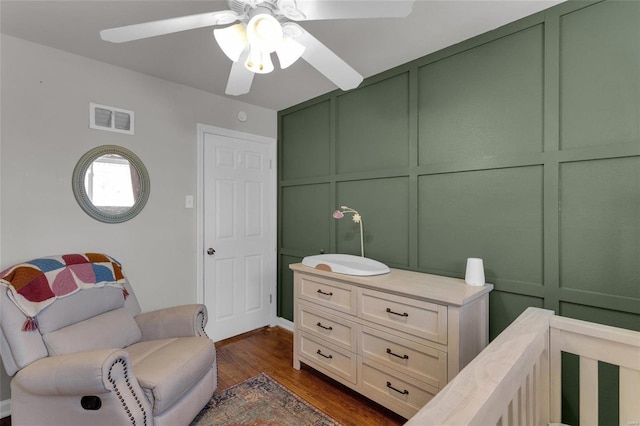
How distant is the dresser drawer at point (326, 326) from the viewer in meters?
2.15

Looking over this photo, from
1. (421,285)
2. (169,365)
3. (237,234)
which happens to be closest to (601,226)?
(421,285)

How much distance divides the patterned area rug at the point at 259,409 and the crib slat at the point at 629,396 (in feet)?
4.57

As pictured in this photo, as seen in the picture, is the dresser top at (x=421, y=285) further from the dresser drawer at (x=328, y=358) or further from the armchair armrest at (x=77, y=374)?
the armchair armrest at (x=77, y=374)

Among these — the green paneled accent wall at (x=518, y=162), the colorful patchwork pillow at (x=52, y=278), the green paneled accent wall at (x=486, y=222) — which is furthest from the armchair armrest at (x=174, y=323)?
the green paneled accent wall at (x=486, y=222)

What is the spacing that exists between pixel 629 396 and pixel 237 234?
291 cm

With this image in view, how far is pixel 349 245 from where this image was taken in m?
2.80

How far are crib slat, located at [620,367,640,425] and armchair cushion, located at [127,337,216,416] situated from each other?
77.5 inches

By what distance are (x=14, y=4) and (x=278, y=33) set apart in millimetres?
1662

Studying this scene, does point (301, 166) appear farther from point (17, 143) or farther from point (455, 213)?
point (17, 143)

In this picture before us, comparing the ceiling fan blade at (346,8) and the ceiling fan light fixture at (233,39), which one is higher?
the ceiling fan blade at (346,8)

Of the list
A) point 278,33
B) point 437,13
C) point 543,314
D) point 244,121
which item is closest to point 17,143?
point 244,121

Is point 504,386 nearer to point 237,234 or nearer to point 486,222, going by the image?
point 486,222

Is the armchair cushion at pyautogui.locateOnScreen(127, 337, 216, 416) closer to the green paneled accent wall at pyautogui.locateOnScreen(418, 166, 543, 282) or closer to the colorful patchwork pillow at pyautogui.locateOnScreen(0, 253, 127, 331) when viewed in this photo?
the colorful patchwork pillow at pyautogui.locateOnScreen(0, 253, 127, 331)

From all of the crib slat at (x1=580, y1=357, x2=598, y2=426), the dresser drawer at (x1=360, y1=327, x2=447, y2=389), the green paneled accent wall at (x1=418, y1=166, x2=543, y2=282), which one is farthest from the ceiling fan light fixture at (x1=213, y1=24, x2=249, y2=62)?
the crib slat at (x1=580, y1=357, x2=598, y2=426)
